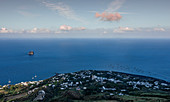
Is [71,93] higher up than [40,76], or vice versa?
[71,93]

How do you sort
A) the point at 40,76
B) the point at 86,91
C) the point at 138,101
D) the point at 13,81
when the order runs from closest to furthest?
the point at 138,101
the point at 86,91
the point at 13,81
the point at 40,76

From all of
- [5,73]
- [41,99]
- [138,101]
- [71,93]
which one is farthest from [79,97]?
[5,73]

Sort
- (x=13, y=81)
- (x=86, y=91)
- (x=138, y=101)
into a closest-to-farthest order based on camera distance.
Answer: (x=138, y=101)
(x=86, y=91)
(x=13, y=81)

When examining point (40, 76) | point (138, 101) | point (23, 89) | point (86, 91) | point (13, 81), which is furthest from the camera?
point (40, 76)

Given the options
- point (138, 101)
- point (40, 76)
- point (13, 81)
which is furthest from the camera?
point (40, 76)

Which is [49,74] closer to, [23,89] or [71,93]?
[23,89]

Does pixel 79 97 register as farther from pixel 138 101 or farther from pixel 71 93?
pixel 138 101

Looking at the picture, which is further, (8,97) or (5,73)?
(5,73)

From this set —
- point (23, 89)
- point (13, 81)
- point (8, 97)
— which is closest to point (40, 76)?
point (13, 81)

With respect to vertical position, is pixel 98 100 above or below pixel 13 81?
above
